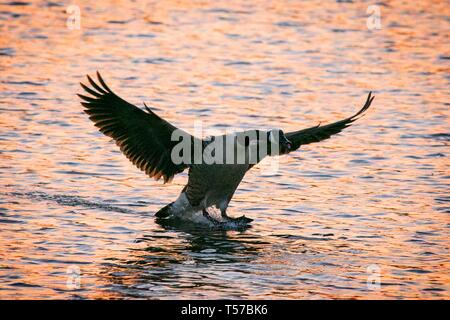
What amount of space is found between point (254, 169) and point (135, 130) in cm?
288

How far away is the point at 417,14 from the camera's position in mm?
22328

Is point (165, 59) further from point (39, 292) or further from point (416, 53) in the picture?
point (39, 292)

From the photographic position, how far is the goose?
10719mm

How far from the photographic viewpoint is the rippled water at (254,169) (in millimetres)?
9508
